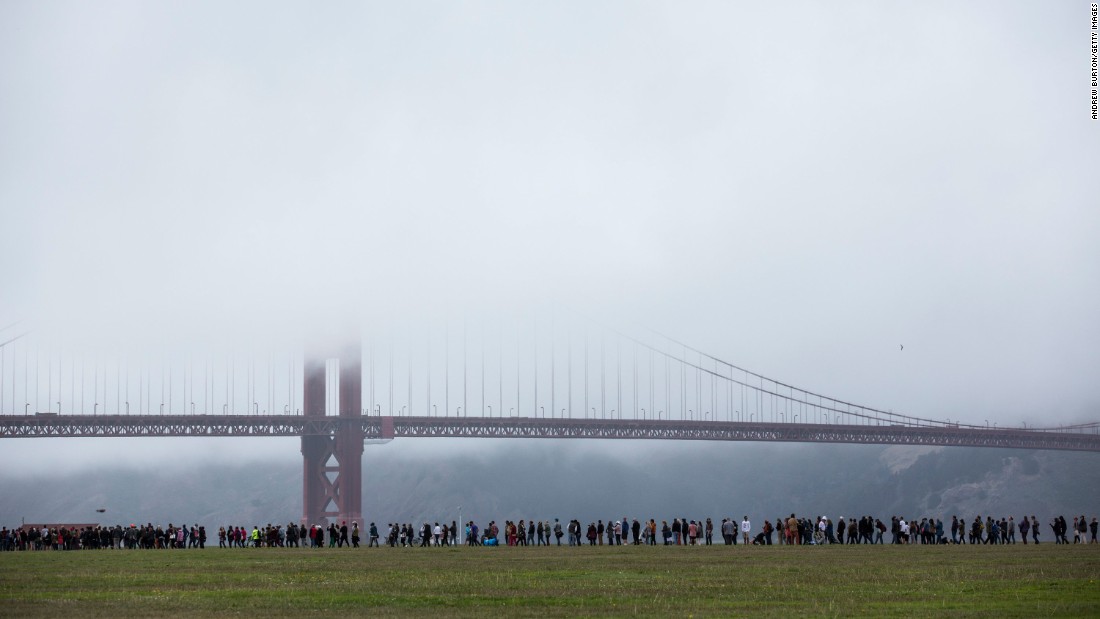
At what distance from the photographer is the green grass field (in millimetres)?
17375

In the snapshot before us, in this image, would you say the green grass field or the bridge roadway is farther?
the bridge roadway

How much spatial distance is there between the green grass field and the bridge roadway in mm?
67826

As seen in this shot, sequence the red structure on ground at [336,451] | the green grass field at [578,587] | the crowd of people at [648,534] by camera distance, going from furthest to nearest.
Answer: the red structure on ground at [336,451], the crowd of people at [648,534], the green grass field at [578,587]

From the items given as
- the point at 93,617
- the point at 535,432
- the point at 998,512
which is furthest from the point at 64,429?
the point at 998,512

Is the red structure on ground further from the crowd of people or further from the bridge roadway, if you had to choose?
the crowd of people

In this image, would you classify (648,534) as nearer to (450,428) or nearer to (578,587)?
(578,587)

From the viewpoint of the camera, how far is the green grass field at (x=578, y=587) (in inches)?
684

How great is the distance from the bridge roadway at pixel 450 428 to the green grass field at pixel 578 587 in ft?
223

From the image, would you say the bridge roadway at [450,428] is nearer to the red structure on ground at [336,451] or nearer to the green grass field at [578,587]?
the red structure on ground at [336,451]

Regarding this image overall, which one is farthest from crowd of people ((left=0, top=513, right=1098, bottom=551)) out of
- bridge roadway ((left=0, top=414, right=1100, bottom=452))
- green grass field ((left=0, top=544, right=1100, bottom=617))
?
bridge roadway ((left=0, top=414, right=1100, bottom=452))

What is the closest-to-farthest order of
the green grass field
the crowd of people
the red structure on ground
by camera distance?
the green grass field < the crowd of people < the red structure on ground

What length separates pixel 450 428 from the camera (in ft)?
329

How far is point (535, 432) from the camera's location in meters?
99.6

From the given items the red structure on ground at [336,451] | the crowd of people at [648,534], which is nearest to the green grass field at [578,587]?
the crowd of people at [648,534]
